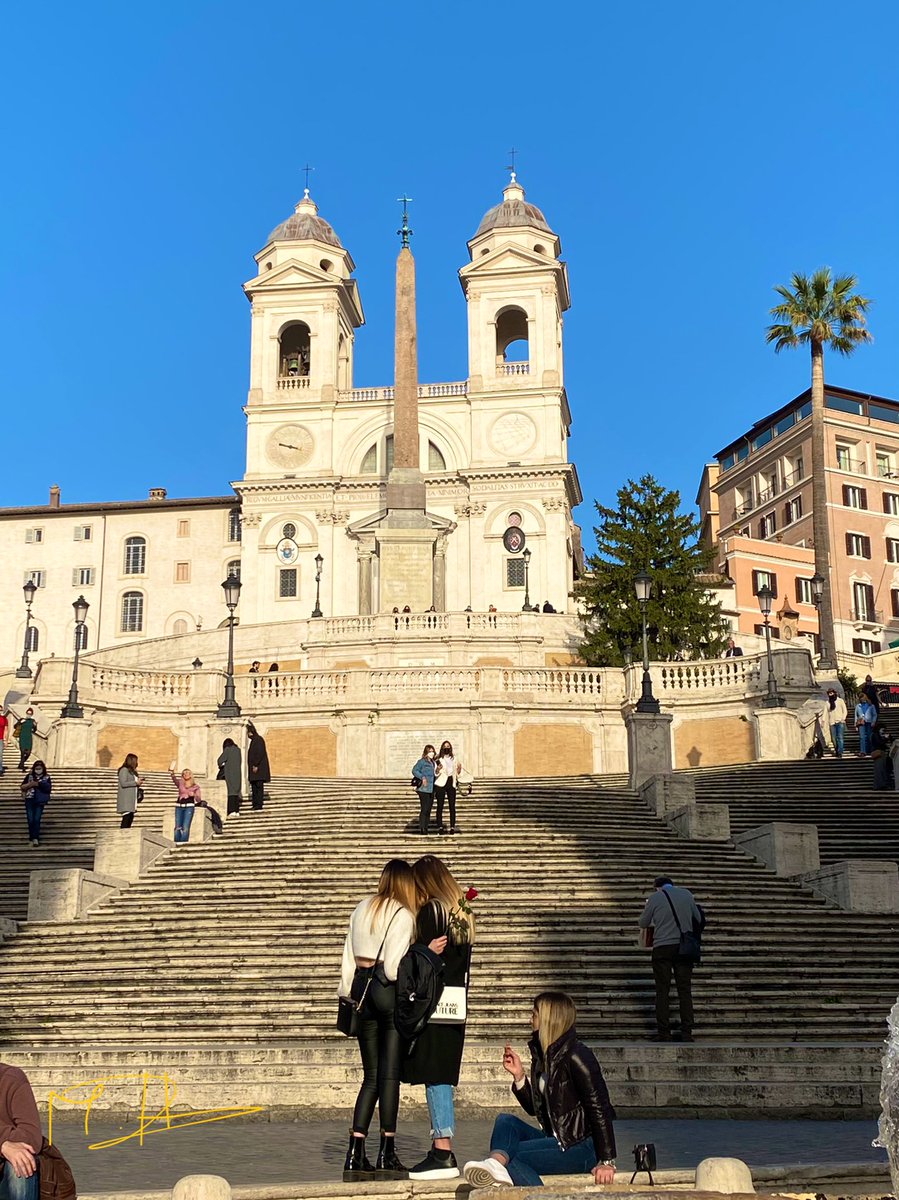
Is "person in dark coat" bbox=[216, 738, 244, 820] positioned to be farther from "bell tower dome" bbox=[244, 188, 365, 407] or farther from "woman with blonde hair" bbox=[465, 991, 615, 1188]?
"bell tower dome" bbox=[244, 188, 365, 407]

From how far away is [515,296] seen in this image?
80938mm

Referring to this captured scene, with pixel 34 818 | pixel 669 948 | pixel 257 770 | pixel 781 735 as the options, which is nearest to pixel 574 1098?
pixel 669 948

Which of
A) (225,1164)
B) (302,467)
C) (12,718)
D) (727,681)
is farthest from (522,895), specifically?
(302,467)

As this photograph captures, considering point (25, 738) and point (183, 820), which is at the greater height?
point (25, 738)

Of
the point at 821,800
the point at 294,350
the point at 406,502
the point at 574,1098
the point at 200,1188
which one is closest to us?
the point at 200,1188

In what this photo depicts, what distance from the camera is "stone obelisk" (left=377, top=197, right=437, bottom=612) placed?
2441 inches

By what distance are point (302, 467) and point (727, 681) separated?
44823mm

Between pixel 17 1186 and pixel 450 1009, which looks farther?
pixel 450 1009

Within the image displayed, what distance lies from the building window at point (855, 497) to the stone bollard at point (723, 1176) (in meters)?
76.5

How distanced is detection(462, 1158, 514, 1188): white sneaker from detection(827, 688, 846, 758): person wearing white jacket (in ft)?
82.5

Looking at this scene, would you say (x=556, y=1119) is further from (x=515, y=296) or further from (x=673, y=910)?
(x=515, y=296)

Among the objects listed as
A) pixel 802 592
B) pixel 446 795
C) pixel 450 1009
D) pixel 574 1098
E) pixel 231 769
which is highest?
pixel 802 592

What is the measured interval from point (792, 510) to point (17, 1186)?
264ft

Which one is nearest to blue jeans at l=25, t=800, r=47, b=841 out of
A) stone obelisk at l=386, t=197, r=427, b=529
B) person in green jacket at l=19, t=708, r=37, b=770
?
person in green jacket at l=19, t=708, r=37, b=770
